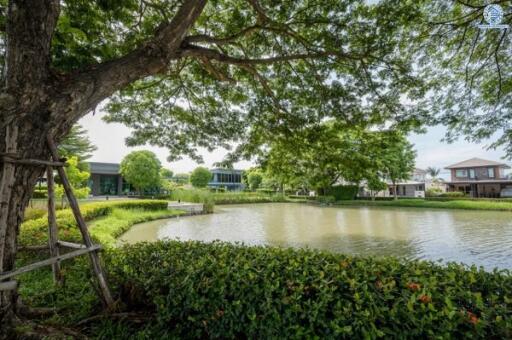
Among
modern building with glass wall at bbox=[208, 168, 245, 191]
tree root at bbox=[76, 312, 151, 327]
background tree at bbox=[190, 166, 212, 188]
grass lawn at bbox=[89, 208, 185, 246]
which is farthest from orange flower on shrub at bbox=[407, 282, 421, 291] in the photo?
modern building with glass wall at bbox=[208, 168, 245, 191]

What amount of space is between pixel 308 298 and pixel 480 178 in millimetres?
34601

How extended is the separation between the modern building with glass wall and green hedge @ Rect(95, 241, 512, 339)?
3570cm

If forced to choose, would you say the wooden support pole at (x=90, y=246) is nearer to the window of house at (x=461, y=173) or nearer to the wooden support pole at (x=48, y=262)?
the wooden support pole at (x=48, y=262)

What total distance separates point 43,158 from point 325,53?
3.88 meters

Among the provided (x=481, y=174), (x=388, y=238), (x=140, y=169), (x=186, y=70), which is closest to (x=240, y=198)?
(x=140, y=169)

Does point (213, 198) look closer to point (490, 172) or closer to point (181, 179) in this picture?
point (181, 179)

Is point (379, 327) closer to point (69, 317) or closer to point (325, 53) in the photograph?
point (69, 317)

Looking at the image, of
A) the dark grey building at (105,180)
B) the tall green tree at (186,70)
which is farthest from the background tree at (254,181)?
the tall green tree at (186,70)

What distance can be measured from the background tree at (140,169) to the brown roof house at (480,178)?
34244 millimetres

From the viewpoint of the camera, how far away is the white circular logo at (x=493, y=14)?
3729mm

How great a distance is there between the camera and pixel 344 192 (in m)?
24.5

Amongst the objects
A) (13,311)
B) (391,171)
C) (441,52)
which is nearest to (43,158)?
(13,311)

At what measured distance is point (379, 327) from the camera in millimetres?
1575

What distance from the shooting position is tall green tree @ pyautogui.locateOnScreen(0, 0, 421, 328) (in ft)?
6.10
